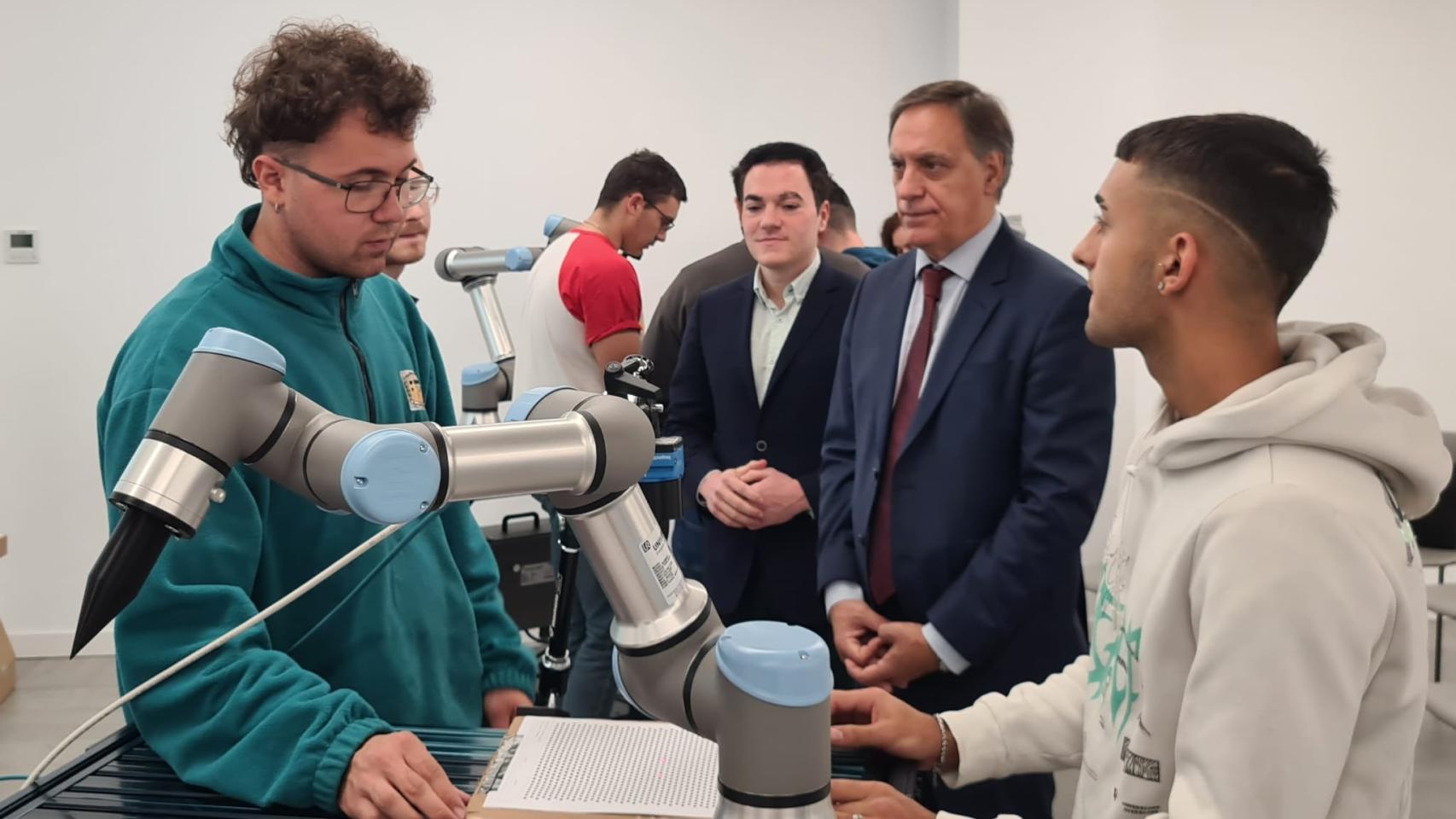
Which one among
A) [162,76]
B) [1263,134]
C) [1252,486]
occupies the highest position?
[162,76]

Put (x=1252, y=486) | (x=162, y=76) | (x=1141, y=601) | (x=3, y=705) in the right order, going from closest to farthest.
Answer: (x=1252, y=486) → (x=1141, y=601) → (x=3, y=705) → (x=162, y=76)

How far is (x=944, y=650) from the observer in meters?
1.82

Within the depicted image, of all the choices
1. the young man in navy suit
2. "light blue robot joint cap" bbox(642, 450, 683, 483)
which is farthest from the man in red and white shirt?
"light blue robot joint cap" bbox(642, 450, 683, 483)

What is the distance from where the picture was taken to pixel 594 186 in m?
4.68

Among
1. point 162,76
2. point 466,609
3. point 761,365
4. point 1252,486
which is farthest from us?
point 162,76

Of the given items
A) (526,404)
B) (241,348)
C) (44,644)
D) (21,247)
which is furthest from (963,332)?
(44,644)

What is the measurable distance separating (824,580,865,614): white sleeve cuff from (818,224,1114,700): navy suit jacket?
Result: 0.05ft

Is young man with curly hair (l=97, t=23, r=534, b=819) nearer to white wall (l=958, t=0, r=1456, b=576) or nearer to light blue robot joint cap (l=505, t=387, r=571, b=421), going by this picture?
light blue robot joint cap (l=505, t=387, r=571, b=421)

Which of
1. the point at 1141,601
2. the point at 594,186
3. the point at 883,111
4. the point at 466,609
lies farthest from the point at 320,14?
the point at 1141,601

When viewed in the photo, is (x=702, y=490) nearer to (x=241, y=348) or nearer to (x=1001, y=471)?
(x=1001, y=471)

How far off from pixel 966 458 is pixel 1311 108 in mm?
3475

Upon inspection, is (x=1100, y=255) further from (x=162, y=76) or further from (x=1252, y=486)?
(x=162, y=76)

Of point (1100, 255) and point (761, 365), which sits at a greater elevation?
point (1100, 255)

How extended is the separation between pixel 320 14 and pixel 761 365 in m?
3.04
